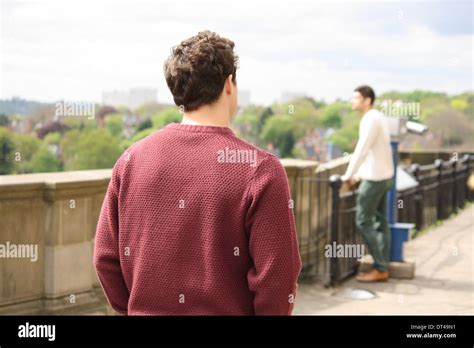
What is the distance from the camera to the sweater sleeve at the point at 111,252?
2.38 metres

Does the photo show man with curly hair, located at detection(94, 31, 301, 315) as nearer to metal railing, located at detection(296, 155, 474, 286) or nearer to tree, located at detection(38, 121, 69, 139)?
metal railing, located at detection(296, 155, 474, 286)

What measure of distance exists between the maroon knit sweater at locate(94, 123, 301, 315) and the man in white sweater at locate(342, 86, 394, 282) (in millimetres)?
5347

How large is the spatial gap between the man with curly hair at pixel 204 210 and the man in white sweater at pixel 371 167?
17.5 feet

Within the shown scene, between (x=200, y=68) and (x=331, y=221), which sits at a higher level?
(x=200, y=68)

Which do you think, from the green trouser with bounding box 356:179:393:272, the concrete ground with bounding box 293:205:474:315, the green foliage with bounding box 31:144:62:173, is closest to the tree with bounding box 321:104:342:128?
the green foliage with bounding box 31:144:62:173

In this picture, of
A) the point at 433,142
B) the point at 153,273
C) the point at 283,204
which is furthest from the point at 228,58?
the point at 433,142

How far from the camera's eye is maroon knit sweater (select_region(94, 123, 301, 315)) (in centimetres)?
218

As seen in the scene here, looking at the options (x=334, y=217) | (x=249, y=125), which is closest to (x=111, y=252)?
(x=334, y=217)

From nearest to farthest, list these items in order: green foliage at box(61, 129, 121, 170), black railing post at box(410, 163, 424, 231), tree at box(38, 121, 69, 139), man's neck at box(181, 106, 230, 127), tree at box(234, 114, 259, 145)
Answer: man's neck at box(181, 106, 230, 127) < black railing post at box(410, 163, 424, 231) < green foliage at box(61, 129, 121, 170) < tree at box(38, 121, 69, 139) < tree at box(234, 114, 259, 145)

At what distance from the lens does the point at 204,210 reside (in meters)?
2.19

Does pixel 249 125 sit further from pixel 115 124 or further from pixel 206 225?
pixel 206 225

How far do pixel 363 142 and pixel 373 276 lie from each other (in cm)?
143
